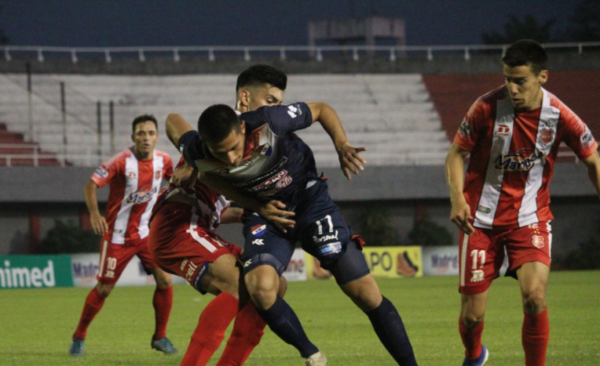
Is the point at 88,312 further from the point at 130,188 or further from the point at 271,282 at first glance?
the point at 271,282

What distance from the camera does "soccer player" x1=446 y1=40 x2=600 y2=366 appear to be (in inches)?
221

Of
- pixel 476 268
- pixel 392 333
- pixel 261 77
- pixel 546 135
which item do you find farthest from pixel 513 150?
pixel 261 77

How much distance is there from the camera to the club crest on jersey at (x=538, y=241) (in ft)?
19.1

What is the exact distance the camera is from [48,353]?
8523mm

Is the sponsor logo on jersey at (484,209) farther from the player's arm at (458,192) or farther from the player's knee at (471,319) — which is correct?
the player's knee at (471,319)

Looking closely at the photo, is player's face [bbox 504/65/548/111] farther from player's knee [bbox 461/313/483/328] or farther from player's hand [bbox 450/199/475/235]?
player's knee [bbox 461/313/483/328]

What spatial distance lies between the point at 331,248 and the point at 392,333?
0.62 metres

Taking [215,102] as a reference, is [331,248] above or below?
above

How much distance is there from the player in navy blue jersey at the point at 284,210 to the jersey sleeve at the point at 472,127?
83 cm

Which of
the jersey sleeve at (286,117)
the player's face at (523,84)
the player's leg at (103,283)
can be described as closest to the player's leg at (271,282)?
the jersey sleeve at (286,117)

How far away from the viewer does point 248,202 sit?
18.5 ft

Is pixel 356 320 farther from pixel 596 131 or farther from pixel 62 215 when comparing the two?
pixel 596 131

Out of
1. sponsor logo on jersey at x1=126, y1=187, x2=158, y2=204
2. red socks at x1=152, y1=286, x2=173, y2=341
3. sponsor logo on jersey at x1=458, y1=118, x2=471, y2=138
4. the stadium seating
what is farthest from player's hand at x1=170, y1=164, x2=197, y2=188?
the stadium seating

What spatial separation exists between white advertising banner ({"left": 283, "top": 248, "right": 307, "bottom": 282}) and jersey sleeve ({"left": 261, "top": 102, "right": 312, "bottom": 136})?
1832 centimetres
